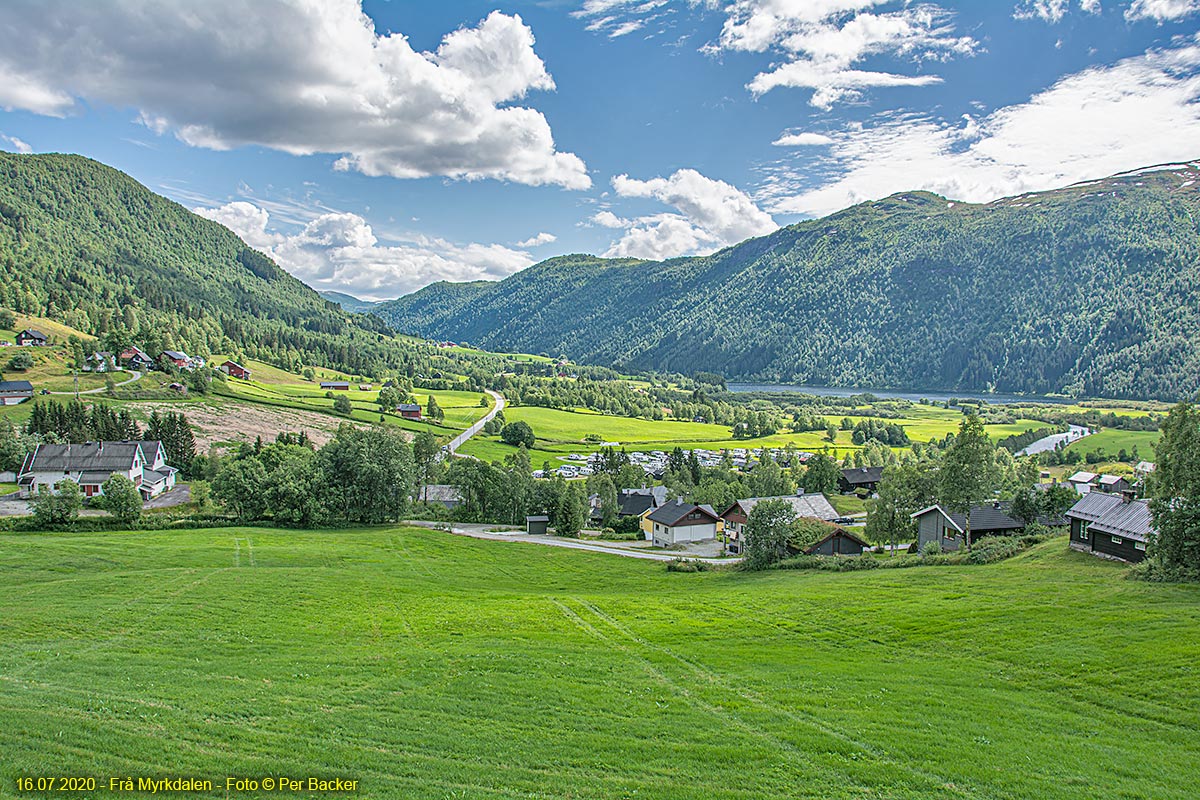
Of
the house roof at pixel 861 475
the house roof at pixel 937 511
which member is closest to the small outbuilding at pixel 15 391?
the house roof at pixel 937 511

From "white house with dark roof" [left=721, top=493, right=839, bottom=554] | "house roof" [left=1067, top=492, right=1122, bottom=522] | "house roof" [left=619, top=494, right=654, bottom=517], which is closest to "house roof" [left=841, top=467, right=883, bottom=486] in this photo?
"white house with dark roof" [left=721, top=493, right=839, bottom=554]

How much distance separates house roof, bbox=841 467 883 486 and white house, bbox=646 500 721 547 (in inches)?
2078

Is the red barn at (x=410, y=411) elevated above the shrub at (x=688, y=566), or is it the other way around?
the red barn at (x=410, y=411)

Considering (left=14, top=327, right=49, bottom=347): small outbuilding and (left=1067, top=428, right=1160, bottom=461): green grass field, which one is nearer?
(left=14, top=327, right=49, bottom=347): small outbuilding

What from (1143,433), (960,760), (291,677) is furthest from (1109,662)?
(1143,433)

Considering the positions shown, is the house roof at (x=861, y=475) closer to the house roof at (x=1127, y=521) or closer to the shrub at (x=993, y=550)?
the shrub at (x=993, y=550)

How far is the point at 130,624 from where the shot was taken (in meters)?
27.0

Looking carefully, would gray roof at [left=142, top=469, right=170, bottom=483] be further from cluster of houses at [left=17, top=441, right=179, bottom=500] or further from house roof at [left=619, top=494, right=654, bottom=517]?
house roof at [left=619, top=494, right=654, bottom=517]

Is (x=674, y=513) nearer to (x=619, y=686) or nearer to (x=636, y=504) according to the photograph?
(x=636, y=504)

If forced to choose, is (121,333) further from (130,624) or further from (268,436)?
(130,624)

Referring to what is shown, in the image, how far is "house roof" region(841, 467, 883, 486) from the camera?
12262cm

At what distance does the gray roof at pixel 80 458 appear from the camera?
81625 millimetres

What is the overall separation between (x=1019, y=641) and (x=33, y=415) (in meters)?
117

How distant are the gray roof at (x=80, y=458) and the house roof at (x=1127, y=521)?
320 ft
